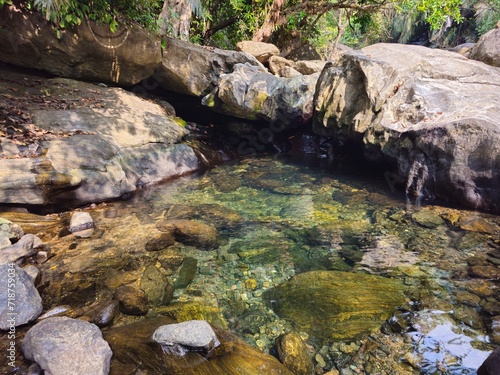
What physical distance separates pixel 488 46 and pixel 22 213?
12.0 m

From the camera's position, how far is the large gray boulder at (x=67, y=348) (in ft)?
7.35

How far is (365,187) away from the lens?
289 inches

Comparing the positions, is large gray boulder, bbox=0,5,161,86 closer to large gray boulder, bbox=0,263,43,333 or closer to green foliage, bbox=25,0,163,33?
green foliage, bbox=25,0,163,33

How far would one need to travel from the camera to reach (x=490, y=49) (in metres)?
8.86

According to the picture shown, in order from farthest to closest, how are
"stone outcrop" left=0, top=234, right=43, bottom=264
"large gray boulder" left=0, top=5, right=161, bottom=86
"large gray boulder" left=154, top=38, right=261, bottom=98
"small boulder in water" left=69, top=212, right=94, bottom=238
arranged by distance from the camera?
"large gray boulder" left=154, top=38, right=261, bottom=98 < "large gray boulder" left=0, top=5, right=161, bottom=86 < "small boulder in water" left=69, top=212, right=94, bottom=238 < "stone outcrop" left=0, top=234, right=43, bottom=264

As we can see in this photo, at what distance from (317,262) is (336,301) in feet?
3.13

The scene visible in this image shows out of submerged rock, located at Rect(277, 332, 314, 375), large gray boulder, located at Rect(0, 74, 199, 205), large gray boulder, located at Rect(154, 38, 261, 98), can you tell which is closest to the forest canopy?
large gray boulder, located at Rect(154, 38, 261, 98)

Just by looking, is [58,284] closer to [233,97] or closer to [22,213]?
[22,213]

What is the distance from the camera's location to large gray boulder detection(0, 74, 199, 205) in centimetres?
521

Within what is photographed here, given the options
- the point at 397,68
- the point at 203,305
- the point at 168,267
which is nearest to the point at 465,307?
the point at 203,305

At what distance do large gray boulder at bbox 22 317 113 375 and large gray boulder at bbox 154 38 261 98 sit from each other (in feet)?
28.6

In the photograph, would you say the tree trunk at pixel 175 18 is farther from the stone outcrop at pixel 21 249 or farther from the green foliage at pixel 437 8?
the green foliage at pixel 437 8

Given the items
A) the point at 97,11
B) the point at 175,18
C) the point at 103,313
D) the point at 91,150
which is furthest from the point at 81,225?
the point at 175,18

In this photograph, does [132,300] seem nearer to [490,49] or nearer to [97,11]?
[97,11]
